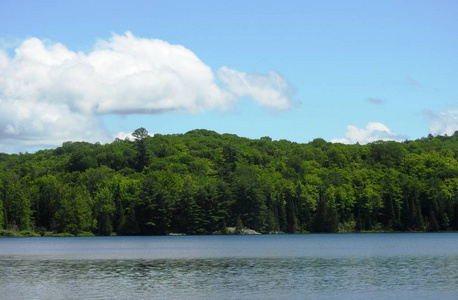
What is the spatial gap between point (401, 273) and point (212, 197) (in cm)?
10919

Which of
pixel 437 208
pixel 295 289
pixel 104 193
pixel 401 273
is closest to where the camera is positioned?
pixel 295 289

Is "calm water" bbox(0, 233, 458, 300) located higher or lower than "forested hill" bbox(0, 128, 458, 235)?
lower

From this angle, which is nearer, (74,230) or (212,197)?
(74,230)

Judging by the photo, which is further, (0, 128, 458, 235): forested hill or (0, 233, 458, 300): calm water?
(0, 128, 458, 235): forested hill

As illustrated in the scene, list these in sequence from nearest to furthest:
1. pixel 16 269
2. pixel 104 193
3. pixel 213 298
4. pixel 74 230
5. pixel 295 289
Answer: pixel 213 298 → pixel 295 289 → pixel 16 269 → pixel 74 230 → pixel 104 193

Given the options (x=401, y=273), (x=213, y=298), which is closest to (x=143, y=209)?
(x=401, y=273)

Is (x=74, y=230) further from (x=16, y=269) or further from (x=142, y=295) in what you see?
(x=142, y=295)

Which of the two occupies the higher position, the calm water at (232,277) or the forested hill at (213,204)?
the forested hill at (213,204)

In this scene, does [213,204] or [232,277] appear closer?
[232,277]

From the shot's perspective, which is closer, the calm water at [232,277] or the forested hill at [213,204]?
the calm water at [232,277]

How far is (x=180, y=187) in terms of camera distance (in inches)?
6806

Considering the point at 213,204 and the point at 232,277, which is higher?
the point at 213,204

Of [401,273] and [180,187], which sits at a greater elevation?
[180,187]

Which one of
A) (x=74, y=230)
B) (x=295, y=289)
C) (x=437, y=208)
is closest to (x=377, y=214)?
(x=437, y=208)
